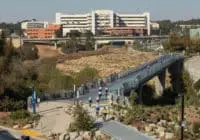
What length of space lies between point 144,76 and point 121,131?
29372 millimetres

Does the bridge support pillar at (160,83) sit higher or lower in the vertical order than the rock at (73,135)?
lower

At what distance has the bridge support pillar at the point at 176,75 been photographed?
7203cm

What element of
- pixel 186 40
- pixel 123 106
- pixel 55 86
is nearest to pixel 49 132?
pixel 123 106

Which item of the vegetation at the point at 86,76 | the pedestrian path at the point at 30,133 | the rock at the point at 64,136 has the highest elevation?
the rock at the point at 64,136

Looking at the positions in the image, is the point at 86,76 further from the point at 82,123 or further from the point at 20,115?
the point at 82,123

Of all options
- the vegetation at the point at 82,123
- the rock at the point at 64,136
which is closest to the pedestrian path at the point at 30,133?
the rock at the point at 64,136

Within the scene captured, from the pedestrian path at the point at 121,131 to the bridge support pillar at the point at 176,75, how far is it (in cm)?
4314

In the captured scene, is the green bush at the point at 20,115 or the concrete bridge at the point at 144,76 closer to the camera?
the green bush at the point at 20,115

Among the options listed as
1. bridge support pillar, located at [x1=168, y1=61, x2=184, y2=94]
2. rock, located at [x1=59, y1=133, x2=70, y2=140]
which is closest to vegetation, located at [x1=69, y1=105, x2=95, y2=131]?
rock, located at [x1=59, y1=133, x2=70, y2=140]

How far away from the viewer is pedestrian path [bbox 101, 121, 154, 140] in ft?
79.2

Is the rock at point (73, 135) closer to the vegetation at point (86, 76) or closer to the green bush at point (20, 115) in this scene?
the green bush at point (20, 115)

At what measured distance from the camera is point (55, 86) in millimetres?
52906

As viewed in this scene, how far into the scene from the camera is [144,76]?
179 ft

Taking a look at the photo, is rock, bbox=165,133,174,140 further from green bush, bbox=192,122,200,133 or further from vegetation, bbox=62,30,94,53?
vegetation, bbox=62,30,94,53
